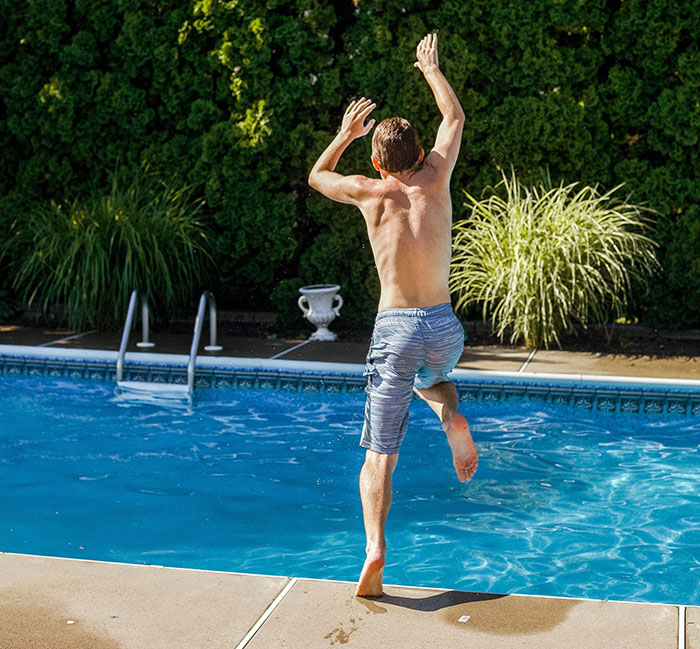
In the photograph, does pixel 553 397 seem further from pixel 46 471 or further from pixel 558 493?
pixel 46 471

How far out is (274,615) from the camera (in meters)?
3.16

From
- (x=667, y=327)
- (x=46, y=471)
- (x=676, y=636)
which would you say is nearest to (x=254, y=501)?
(x=46, y=471)

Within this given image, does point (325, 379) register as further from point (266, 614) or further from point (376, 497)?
point (266, 614)

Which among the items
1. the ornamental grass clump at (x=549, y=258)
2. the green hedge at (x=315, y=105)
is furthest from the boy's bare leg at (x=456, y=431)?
the green hedge at (x=315, y=105)

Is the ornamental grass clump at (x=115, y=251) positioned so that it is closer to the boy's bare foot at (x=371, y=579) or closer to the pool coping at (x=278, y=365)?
the pool coping at (x=278, y=365)

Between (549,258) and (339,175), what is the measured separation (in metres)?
4.41

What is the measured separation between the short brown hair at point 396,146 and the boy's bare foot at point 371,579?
1284mm

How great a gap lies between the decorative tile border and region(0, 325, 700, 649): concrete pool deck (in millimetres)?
3859

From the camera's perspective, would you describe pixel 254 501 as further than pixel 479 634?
Yes

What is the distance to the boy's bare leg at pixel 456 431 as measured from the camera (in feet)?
11.6

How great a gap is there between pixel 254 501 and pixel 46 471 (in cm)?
130

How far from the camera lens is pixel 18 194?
963 centimetres

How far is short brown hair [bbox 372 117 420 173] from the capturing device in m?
3.48

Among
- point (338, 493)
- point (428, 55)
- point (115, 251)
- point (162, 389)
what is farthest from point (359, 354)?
point (428, 55)
